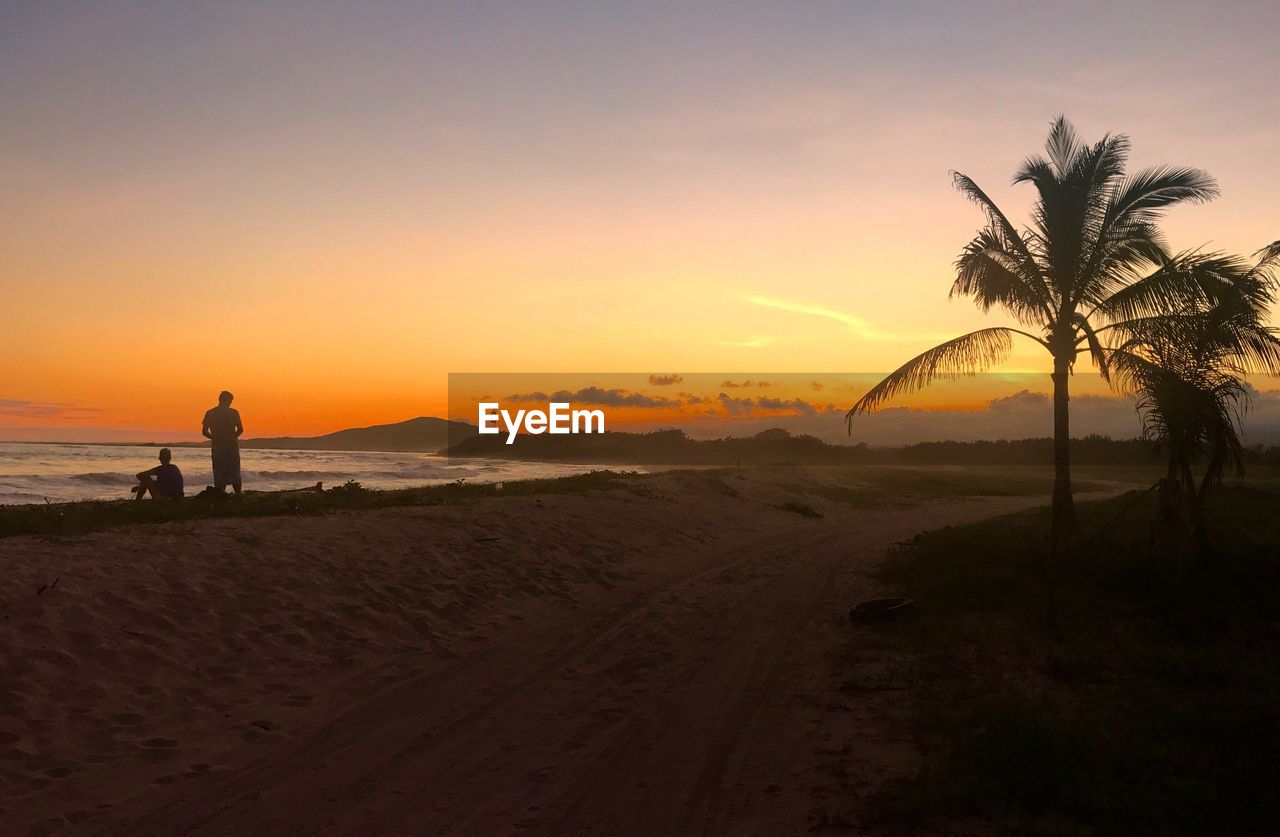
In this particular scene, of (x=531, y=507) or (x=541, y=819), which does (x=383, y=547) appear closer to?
(x=531, y=507)

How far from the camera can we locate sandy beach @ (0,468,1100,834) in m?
5.36

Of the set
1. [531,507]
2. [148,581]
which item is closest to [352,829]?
[148,581]

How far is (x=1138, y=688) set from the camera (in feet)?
25.2

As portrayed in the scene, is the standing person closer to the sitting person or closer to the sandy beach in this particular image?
the sitting person

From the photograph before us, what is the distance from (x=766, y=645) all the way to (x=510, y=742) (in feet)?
12.8

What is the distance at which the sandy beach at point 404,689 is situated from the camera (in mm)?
5355

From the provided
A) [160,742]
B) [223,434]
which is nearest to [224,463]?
[223,434]

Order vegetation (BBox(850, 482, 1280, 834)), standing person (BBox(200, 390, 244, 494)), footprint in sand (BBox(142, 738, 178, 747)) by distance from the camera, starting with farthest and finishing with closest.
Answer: standing person (BBox(200, 390, 244, 494)), footprint in sand (BBox(142, 738, 178, 747)), vegetation (BBox(850, 482, 1280, 834))

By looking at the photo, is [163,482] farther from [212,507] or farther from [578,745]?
[578,745]

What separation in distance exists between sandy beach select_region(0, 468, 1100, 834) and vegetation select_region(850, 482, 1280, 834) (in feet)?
1.98

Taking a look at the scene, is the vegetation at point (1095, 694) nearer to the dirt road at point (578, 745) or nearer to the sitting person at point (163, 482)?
the dirt road at point (578, 745)

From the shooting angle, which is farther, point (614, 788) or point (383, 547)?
point (383, 547)

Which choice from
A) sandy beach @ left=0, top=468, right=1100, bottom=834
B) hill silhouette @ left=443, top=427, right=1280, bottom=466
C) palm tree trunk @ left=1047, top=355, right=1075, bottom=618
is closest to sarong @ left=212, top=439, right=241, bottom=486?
sandy beach @ left=0, top=468, right=1100, bottom=834

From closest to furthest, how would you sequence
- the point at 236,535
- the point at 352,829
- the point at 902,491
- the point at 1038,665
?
the point at 352,829 → the point at 1038,665 → the point at 236,535 → the point at 902,491
